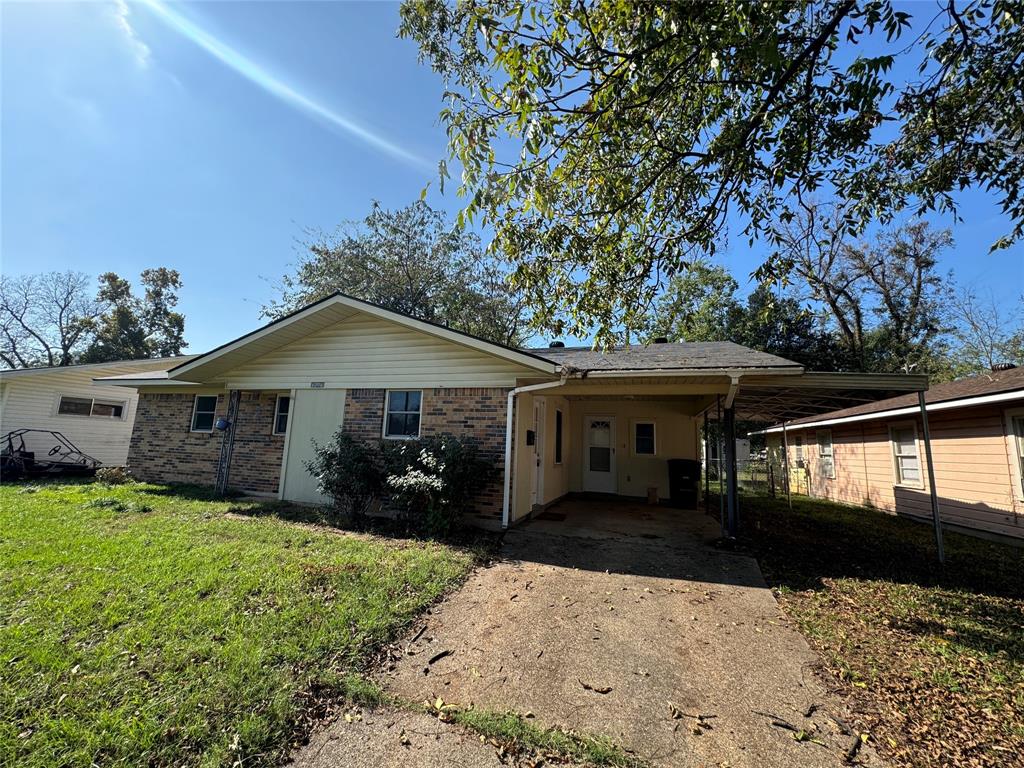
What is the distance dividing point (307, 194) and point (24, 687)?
10224 millimetres

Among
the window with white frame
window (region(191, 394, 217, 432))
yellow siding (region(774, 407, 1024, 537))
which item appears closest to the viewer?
the window with white frame

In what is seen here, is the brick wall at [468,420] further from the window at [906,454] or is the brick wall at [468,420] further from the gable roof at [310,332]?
the window at [906,454]

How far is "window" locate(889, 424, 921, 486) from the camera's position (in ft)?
35.8

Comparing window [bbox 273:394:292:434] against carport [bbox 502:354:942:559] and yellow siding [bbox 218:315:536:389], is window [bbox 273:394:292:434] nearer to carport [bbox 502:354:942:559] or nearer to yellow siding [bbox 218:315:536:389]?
yellow siding [bbox 218:315:536:389]

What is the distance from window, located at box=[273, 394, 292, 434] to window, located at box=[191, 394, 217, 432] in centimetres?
232

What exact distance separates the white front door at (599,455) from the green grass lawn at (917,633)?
435cm

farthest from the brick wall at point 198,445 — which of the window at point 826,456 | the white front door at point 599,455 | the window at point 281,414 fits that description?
the window at point 826,456

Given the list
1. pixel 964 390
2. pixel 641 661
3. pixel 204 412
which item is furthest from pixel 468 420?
pixel 964 390

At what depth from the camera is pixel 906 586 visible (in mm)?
5293

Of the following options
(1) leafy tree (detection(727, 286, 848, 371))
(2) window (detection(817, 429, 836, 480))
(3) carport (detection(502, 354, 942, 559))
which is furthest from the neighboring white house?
(1) leafy tree (detection(727, 286, 848, 371))

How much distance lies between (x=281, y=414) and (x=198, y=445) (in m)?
3.07

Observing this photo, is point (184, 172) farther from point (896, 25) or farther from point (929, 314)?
point (929, 314)

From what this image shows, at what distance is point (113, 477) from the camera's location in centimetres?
1104

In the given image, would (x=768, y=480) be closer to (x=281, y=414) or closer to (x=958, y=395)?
(x=958, y=395)
